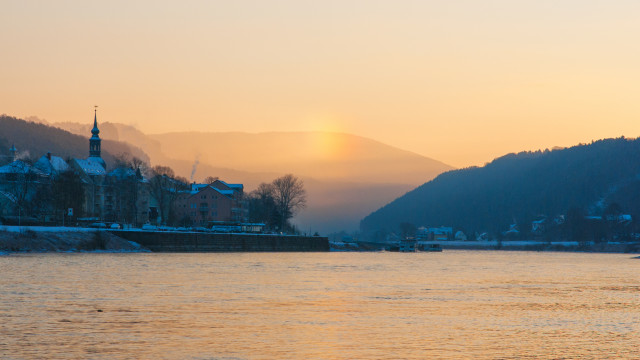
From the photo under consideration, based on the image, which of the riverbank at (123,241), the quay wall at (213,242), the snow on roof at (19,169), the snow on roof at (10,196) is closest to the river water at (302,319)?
the riverbank at (123,241)

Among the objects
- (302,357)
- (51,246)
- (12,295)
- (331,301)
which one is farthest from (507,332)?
(51,246)

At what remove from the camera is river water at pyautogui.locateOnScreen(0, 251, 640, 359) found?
31.9 metres

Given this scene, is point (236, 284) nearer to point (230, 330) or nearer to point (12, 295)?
point (12, 295)

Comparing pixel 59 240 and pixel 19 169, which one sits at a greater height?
pixel 19 169

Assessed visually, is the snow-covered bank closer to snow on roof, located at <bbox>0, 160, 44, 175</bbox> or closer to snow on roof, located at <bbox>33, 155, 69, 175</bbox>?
snow on roof, located at <bbox>0, 160, 44, 175</bbox>

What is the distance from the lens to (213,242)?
159m

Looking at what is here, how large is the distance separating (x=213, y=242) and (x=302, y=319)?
120 meters

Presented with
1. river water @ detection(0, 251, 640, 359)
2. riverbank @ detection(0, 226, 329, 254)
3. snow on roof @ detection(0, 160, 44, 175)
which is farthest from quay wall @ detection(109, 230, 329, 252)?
river water @ detection(0, 251, 640, 359)

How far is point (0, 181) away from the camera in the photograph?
176m

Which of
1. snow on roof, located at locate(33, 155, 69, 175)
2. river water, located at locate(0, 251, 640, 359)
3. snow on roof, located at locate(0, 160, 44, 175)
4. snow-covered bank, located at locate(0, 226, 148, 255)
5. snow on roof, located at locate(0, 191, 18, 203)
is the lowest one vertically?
river water, located at locate(0, 251, 640, 359)

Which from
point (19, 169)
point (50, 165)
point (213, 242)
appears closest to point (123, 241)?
point (213, 242)

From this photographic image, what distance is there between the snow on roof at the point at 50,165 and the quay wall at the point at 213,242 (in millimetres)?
43511

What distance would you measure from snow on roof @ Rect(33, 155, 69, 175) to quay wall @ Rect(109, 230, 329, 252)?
43.5m

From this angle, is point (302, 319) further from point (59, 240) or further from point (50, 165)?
point (50, 165)
